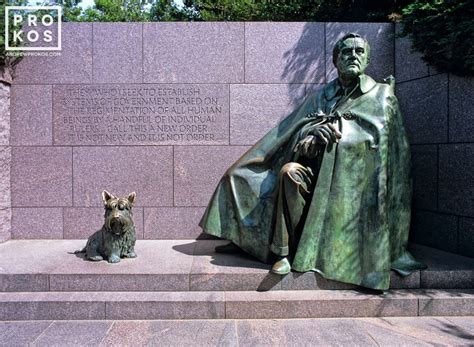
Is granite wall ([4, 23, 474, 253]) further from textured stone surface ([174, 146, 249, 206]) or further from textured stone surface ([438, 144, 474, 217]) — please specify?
textured stone surface ([438, 144, 474, 217])

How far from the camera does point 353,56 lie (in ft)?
14.6

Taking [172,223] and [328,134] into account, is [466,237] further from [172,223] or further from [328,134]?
[172,223]

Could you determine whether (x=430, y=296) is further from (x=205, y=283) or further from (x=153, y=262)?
(x=153, y=262)

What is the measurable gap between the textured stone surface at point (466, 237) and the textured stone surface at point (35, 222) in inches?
229

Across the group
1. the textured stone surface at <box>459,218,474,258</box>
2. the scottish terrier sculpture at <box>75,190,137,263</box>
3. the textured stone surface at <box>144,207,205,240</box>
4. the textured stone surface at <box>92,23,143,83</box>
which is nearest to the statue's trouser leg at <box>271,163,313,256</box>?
the scottish terrier sculpture at <box>75,190,137,263</box>

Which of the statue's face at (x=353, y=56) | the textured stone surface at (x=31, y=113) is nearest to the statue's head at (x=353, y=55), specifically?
the statue's face at (x=353, y=56)

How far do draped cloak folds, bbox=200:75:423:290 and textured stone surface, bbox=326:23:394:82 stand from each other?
203 cm

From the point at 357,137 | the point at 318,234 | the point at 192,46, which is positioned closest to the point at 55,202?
the point at 192,46

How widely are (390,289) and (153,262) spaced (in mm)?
2685

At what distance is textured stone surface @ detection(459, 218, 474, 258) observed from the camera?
507 cm

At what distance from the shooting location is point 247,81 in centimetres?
641

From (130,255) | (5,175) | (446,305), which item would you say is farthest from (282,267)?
(5,175)

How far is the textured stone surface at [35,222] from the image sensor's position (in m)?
6.25

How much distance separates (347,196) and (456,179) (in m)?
2.07
